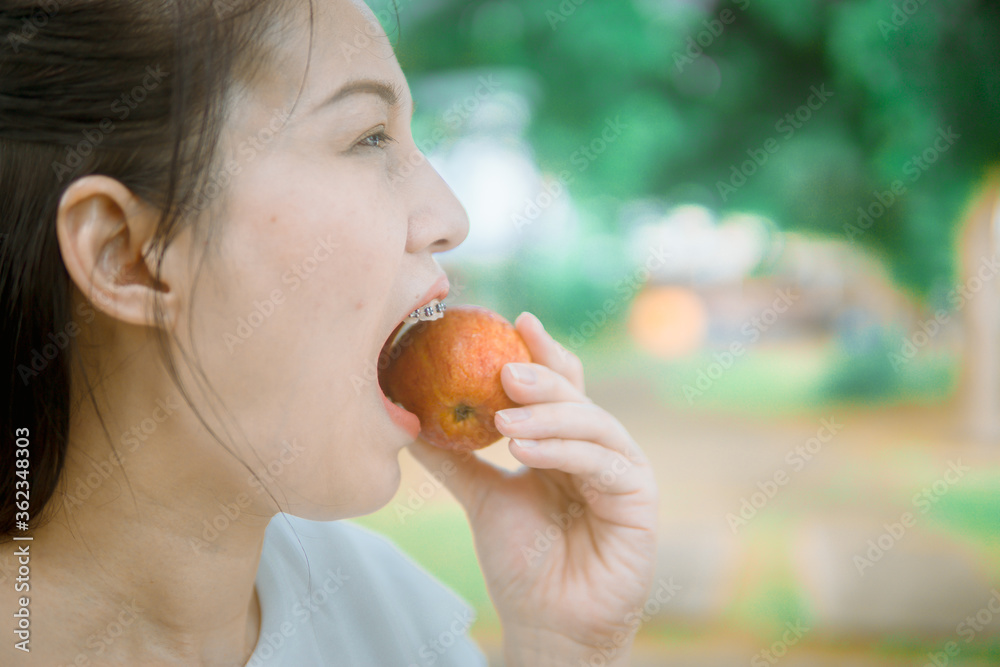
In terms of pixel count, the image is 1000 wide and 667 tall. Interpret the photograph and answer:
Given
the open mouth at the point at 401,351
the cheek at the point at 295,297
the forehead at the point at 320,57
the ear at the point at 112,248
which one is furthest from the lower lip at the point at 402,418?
the forehead at the point at 320,57

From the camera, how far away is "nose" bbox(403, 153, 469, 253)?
1216 millimetres

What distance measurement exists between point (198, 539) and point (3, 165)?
0.62m

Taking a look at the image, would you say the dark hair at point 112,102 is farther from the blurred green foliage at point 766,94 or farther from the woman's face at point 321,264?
the blurred green foliage at point 766,94

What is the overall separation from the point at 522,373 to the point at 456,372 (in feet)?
0.38

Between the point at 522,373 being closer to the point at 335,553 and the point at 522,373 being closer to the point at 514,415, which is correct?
the point at 514,415

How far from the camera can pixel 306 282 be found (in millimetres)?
1098

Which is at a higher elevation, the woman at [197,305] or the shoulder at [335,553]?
the woman at [197,305]

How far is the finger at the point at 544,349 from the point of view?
144cm

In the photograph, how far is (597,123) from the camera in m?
4.79

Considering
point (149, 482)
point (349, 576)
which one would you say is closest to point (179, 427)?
point (149, 482)

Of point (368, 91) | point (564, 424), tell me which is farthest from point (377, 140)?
point (564, 424)

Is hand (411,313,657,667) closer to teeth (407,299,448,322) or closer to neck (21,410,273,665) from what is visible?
teeth (407,299,448,322)

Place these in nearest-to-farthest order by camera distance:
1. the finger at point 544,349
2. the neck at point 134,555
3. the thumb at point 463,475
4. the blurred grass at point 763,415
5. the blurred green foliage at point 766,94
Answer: the neck at point 134,555
the finger at point 544,349
the thumb at point 463,475
the blurred green foliage at point 766,94
the blurred grass at point 763,415

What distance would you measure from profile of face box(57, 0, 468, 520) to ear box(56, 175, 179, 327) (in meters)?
0.03
